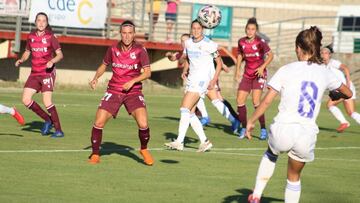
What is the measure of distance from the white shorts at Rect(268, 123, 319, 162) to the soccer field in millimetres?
1605

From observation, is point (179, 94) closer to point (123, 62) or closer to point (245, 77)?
point (245, 77)

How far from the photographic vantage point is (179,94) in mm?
33062

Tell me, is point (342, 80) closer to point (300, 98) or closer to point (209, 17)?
point (209, 17)

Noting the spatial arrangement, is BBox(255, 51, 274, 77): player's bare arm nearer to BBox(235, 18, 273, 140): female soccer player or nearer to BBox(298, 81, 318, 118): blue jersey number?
BBox(235, 18, 273, 140): female soccer player

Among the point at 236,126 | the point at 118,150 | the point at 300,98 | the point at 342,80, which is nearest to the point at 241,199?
the point at 300,98

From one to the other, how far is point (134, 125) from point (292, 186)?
11.2 metres

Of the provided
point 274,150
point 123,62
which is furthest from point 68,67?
point 274,150

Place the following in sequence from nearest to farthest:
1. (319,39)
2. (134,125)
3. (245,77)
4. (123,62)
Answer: (319,39) < (123,62) < (245,77) < (134,125)

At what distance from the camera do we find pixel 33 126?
1939 centimetres

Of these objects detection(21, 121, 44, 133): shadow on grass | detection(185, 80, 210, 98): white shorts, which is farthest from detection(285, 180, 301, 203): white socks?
detection(21, 121, 44, 133): shadow on grass

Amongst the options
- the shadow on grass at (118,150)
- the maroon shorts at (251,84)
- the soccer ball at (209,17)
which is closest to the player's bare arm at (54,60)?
the shadow on grass at (118,150)

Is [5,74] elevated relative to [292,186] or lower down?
lower down

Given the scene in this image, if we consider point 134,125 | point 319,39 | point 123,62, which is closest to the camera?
point 319,39

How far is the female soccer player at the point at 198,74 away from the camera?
16.0 metres
